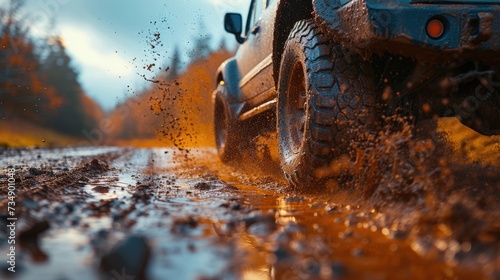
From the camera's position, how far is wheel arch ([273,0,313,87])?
3965 mm

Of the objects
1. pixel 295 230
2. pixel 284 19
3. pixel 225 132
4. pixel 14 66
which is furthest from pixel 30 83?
pixel 295 230

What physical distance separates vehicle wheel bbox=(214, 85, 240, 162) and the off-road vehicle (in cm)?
202

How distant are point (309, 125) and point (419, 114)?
767 millimetres

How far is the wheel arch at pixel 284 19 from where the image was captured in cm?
396

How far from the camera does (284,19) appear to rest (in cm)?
405

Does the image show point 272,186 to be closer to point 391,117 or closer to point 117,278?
point 391,117

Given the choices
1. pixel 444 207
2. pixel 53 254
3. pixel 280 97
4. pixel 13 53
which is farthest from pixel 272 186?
pixel 13 53

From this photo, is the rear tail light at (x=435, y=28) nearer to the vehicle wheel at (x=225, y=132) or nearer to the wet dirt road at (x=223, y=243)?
the wet dirt road at (x=223, y=243)

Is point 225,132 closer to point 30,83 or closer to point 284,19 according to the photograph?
point 284,19

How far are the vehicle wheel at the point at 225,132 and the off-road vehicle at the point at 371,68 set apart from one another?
6.62ft

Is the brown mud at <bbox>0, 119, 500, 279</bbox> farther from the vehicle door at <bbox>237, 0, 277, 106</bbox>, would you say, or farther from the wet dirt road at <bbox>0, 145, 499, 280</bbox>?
the vehicle door at <bbox>237, 0, 277, 106</bbox>

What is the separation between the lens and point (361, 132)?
299cm

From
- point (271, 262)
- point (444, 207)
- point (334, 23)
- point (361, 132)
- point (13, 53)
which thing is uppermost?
point (13, 53)

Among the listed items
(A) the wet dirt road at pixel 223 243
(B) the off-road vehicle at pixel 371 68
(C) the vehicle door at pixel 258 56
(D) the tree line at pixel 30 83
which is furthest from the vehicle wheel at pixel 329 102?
(D) the tree line at pixel 30 83
